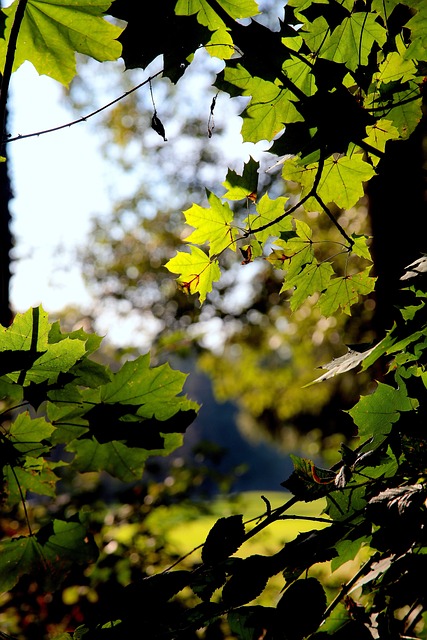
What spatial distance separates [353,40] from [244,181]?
35 cm

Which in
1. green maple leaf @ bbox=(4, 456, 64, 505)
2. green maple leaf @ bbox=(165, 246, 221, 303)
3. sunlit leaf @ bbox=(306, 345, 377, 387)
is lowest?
sunlit leaf @ bbox=(306, 345, 377, 387)

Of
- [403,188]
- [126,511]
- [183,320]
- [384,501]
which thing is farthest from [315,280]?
[183,320]

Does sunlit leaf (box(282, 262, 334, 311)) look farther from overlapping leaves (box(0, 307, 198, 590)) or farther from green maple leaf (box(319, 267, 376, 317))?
overlapping leaves (box(0, 307, 198, 590))

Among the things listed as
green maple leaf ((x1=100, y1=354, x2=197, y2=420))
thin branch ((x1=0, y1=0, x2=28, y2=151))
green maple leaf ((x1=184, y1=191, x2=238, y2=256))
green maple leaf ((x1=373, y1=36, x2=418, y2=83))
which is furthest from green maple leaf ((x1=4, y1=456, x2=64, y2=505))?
green maple leaf ((x1=373, y1=36, x2=418, y2=83))

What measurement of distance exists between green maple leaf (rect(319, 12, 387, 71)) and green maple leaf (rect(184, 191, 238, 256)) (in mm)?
373

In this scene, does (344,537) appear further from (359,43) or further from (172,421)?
(359,43)

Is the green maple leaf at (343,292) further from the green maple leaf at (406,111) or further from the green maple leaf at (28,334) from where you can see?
the green maple leaf at (28,334)

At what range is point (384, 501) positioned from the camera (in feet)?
2.76

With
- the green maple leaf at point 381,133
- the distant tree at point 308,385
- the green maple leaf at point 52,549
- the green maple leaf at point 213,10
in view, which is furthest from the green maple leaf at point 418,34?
the green maple leaf at point 52,549

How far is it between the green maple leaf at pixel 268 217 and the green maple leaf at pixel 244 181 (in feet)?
0.12

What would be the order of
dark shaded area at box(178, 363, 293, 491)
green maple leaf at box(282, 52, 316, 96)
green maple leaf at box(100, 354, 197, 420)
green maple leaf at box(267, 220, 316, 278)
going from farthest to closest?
1. dark shaded area at box(178, 363, 293, 491)
2. green maple leaf at box(267, 220, 316, 278)
3. green maple leaf at box(100, 354, 197, 420)
4. green maple leaf at box(282, 52, 316, 96)

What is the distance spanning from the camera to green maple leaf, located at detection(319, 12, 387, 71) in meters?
1.04

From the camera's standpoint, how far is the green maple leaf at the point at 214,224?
49.4 inches

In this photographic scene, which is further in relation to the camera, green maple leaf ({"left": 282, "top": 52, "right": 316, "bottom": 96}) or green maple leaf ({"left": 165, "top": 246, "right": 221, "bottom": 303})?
green maple leaf ({"left": 165, "top": 246, "right": 221, "bottom": 303})
